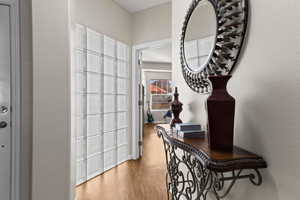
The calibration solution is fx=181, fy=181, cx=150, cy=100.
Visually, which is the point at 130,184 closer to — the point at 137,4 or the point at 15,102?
the point at 15,102

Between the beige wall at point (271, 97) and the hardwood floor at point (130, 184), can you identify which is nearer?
the beige wall at point (271, 97)

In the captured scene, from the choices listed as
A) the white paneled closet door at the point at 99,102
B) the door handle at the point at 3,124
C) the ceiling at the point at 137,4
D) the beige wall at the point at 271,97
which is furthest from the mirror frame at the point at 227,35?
the ceiling at the point at 137,4

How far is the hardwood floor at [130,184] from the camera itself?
2.12 m

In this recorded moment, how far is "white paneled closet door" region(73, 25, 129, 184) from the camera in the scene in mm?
2461

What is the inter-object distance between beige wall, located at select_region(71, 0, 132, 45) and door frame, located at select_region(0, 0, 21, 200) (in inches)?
29.1

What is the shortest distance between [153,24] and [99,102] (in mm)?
1713

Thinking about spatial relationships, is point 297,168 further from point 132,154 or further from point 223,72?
point 132,154

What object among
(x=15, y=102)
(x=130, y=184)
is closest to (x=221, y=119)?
(x=15, y=102)

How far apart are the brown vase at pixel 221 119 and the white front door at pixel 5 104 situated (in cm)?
157

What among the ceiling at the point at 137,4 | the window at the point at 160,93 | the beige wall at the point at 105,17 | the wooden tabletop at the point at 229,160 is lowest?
the wooden tabletop at the point at 229,160

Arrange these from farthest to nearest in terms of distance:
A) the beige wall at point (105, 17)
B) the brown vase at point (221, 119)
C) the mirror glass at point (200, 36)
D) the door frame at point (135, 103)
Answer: the door frame at point (135, 103), the beige wall at point (105, 17), the mirror glass at point (200, 36), the brown vase at point (221, 119)

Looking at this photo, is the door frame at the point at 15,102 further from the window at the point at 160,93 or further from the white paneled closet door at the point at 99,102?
the window at the point at 160,93

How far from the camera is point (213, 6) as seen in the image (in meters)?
1.23

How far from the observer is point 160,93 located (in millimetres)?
8133
